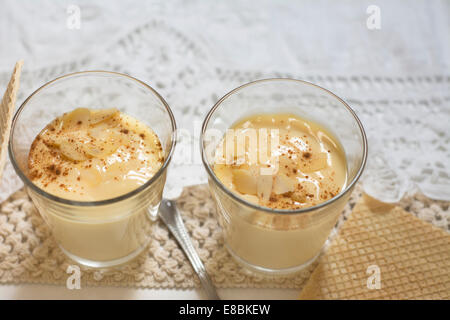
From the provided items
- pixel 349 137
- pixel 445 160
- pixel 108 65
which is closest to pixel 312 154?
pixel 349 137

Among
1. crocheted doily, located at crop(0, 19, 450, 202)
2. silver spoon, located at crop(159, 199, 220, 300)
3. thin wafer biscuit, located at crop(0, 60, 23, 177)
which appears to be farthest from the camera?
crocheted doily, located at crop(0, 19, 450, 202)

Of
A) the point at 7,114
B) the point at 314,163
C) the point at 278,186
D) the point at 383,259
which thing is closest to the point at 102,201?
the point at 7,114

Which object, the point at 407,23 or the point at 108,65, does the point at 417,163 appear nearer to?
the point at 407,23

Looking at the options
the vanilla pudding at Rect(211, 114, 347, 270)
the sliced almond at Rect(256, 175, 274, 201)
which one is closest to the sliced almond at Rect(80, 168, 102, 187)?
the vanilla pudding at Rect(211, 114, 347, 270)

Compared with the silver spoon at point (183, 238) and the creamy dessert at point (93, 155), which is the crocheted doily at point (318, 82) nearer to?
the silver spoon at point (183, 238)

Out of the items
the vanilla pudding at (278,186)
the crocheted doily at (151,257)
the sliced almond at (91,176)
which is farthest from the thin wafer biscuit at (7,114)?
the vanilla pudding at (278,186)

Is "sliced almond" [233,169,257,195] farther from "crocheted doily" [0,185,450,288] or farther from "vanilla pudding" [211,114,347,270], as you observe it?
"crocheted doily" [0,185,450,288]

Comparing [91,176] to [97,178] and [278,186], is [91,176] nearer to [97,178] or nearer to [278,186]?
[97,178]
